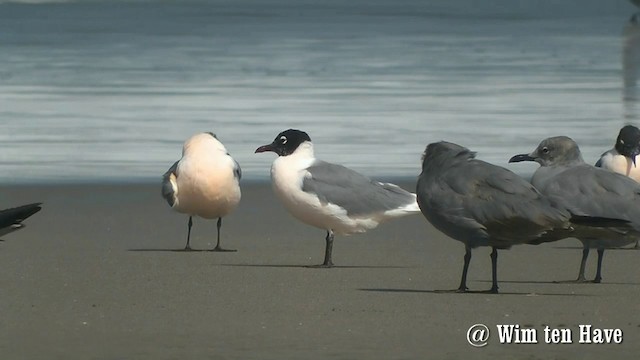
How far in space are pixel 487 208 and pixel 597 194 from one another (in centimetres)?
77

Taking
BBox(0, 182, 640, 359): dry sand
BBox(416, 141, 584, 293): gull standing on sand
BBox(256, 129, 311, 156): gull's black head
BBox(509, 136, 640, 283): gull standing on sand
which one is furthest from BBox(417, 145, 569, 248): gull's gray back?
BBox(256, 129, 311, 156): gull's black head

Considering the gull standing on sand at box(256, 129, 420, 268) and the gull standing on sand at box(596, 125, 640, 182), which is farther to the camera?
the gull standing on sand at box(596, 125, 640, 182)

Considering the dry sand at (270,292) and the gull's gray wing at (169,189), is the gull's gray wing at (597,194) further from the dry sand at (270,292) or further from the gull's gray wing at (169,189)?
the gull's gray wing at (169,189)

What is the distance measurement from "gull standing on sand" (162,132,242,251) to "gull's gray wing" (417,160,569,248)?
264 cm

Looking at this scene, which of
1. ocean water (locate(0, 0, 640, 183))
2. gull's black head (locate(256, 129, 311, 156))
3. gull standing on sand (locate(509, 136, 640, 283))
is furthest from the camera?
ocean water (locate(0, 0, 640, 183))

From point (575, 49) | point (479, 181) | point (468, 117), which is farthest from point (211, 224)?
point (575, 49)

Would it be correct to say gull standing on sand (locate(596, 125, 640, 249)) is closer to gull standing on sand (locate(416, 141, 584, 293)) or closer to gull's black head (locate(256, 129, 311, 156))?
gull's black head (locate(256, 129, 311, 156))

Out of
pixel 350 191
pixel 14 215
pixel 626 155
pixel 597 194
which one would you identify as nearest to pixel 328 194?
pixel 350 191

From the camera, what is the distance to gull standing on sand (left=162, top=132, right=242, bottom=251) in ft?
40.4

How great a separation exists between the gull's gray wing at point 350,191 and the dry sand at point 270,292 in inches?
13.1

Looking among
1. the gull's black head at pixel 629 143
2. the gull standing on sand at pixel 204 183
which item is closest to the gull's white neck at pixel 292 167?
the gull standing on sand at pixel 204 183

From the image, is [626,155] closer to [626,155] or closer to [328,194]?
[626,155]

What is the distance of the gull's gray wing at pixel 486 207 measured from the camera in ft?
31.8

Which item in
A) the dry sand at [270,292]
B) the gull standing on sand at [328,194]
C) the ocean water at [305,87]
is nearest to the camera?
the dry sand at [270,292]
